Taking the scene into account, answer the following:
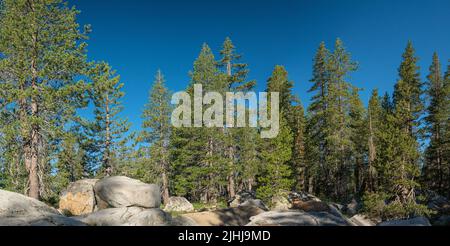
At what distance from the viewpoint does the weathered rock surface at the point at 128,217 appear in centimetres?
1234

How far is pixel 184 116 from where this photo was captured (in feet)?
109

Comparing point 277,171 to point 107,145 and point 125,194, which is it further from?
point 107,145

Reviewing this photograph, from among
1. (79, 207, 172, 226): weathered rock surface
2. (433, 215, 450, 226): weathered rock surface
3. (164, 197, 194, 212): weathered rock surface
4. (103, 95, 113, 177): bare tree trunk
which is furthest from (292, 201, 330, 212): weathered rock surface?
(103, 95, 113, 177): bare tree trunk

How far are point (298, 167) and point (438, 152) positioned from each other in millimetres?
15165

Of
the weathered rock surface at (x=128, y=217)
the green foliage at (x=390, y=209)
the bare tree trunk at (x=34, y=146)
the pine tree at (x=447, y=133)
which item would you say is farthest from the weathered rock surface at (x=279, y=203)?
the pine tree at (x=447, y=133)

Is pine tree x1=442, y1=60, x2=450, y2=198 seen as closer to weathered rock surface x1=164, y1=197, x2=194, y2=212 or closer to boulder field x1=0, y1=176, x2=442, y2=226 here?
boulder field x1=0, y1=176, x2=442, y2=226

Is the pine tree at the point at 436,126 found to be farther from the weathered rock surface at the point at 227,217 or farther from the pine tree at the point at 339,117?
the weathered rock surface at the point at 227,217

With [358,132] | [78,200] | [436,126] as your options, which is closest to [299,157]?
[358,132]

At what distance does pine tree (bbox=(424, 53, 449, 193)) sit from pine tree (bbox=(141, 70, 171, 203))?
2972 centimetres

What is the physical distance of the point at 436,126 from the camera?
32312mm

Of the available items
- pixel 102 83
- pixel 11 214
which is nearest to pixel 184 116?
pixel 102 83

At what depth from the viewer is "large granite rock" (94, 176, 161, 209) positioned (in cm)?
1557

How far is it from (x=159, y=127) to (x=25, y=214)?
25099 millimetres
